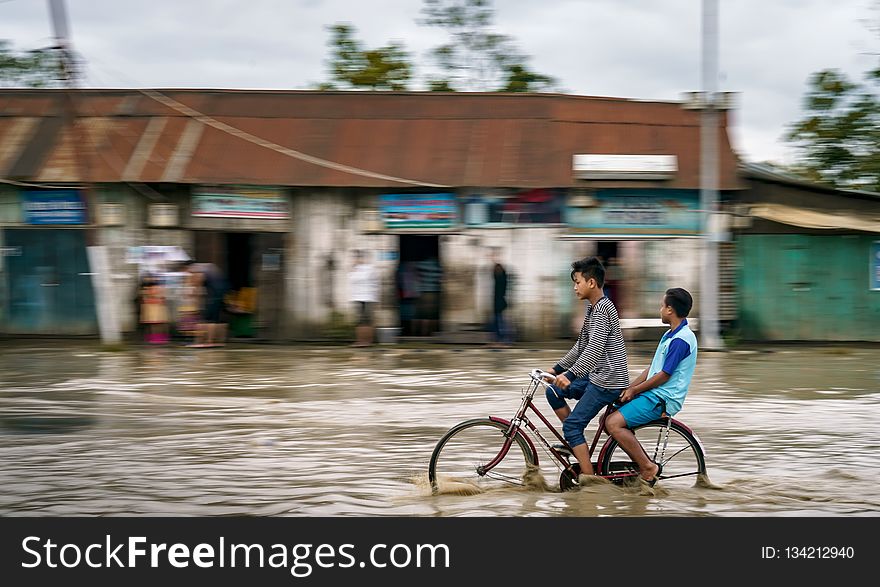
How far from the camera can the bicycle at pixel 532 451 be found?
7.50 metres

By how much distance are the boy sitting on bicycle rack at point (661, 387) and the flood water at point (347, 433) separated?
47cm

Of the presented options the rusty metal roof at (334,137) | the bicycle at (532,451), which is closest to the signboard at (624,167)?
the rusty metal roof at (334,137)

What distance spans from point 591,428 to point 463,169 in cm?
1102

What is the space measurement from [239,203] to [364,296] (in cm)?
334

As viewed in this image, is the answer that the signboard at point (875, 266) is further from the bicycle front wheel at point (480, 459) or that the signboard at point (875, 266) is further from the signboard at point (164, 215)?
the bicycle front wheel at point (480, 459)

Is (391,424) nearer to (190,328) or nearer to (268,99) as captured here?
(190,328)

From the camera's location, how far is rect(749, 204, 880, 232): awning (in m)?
20.1

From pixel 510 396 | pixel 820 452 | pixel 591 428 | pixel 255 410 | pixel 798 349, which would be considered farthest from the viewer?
pixel 798 349

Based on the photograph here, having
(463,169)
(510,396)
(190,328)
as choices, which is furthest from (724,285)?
(190,328)

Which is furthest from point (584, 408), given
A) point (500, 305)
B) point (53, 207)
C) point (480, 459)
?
point (53, 207)

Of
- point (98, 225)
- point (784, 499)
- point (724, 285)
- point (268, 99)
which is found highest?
point (268, 99)

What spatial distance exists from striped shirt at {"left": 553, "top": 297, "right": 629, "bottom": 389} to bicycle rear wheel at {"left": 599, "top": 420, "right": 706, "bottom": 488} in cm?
40

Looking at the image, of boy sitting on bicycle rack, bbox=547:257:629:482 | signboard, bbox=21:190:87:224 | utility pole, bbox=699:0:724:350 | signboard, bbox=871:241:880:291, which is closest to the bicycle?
boy sitting on bicycle rack, bbox=547:257:629:482

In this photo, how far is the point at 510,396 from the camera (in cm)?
1334
